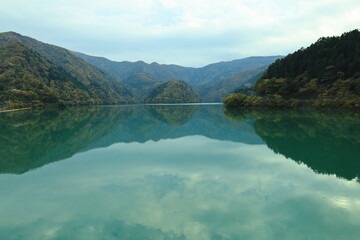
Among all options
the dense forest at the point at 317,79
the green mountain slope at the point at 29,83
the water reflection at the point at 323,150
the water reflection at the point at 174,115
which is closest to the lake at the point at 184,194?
the water reflection at the point at 323,150

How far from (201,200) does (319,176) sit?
7.46 m

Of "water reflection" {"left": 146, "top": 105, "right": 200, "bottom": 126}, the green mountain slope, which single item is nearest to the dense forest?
"water reflection" {"left": 146, "top": 105, "right": 200, "bottom": 126}

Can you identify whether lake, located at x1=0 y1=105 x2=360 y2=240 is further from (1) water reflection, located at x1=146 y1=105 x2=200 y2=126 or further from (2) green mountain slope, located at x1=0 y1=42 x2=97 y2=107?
(2) green mountain slope, located at x1=0 y1=42 x2=97 y2=107

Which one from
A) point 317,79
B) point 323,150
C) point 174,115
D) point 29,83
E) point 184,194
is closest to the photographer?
point 184,194

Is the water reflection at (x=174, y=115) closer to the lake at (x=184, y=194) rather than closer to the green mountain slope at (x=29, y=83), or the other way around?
the lake at (x=184, y=194)

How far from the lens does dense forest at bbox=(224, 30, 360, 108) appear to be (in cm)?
6297

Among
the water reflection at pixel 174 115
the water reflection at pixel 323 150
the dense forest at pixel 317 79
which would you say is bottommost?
the water reflection at pixel 174 115

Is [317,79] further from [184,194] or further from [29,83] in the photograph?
[29,83]

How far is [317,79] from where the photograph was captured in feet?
246

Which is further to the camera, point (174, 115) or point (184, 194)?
point (174, 115)

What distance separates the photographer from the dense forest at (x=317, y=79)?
62969 mm

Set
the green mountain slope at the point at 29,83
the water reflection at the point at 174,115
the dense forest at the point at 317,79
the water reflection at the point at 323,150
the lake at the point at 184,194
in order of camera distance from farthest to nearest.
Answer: the green mountain slope at the point at 29,83
the dense forest at the point at 317,79
the water reflection at the point at 174,115
the water reflection at the point at 323,150
the lake at the point at 184,194

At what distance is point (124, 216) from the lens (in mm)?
8438

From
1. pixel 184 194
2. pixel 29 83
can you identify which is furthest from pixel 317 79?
pixel 29 83
